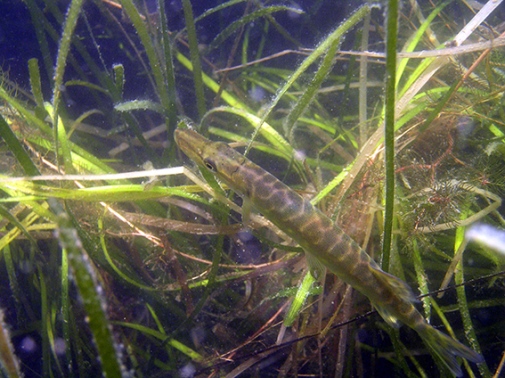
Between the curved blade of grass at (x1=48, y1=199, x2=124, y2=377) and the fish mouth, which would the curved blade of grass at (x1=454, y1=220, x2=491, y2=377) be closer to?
the fish mouth

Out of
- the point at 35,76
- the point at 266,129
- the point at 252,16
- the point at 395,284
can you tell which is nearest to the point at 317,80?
the point at 266,129

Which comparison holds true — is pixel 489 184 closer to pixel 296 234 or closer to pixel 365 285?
pixel 365 285

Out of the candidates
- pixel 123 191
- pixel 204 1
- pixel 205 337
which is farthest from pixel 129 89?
pixel 205 337

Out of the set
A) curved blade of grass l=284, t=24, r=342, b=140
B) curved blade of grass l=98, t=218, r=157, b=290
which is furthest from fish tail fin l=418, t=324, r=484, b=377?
curved blade of grass l=98, t=218, r=157, b=290

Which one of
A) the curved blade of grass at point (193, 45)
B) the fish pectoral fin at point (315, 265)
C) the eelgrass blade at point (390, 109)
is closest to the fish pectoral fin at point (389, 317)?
the fish pectoral fin at point (315, 265)

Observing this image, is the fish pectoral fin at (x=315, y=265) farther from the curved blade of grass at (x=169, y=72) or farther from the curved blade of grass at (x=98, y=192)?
the curved blade of grass at (x=169, y=72)

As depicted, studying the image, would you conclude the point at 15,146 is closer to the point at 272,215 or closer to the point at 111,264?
the point at 111,264

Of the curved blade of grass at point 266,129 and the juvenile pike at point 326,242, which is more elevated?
the curved blade of grass at point 266,129
